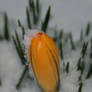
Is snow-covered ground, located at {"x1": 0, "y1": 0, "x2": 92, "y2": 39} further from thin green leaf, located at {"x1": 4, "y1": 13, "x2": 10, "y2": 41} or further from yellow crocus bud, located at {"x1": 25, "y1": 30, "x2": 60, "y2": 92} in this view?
yellow crocus bud, located at {"x1": 25, "y1": 30, "x2": 60, "y2": 92}

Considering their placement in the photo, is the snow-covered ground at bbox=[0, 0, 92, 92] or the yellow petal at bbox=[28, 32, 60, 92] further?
the snow-covered ground at bbox=[0, 0, 92, 92]

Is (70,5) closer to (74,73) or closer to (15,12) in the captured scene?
(15,12)

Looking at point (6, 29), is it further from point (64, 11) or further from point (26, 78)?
point (64, 11)

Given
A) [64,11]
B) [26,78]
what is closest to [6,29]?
[26,78]

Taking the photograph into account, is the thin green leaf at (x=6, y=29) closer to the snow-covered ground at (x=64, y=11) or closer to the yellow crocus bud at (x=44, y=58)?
the snow-covered ground at (x=64, y=11)

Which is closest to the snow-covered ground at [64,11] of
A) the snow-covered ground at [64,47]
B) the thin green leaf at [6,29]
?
the snow-covered ground at [64,47]

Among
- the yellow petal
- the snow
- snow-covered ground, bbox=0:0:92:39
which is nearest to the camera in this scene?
the yellow petal

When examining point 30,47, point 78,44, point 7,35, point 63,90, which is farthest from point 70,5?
point 30,47

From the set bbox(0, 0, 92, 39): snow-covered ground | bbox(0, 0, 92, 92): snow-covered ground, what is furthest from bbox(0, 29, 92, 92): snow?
bbox(0, 0, 92, 39): snow-covered ground
